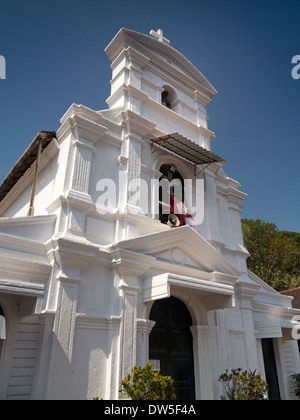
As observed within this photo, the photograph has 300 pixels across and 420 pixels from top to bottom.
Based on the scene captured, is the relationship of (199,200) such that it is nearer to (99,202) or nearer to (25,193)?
(99,202)

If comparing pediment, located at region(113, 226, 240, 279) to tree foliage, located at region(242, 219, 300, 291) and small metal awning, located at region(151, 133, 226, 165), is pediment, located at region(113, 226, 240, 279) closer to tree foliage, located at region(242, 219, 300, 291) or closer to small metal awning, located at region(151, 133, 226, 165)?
small metal awning, located at region(151, 133, 226, 165)

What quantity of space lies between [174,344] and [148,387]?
8.72ft

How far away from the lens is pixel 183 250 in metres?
9.57

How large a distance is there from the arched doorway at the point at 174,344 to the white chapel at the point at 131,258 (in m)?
0.04

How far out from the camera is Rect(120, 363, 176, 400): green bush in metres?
6.32

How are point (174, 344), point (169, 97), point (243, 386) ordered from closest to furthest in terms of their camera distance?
1. point (243, 386)
2. point (174, 344)
3. point (169, 97)

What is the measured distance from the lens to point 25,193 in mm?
12336

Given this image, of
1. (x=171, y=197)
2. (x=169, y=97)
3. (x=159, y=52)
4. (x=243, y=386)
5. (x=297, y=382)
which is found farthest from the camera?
(x=169, y=97)

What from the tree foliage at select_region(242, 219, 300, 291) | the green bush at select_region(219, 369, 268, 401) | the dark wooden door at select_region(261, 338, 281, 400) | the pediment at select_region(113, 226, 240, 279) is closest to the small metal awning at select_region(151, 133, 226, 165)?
the pediment at select_region(113, 226, 240, 279)

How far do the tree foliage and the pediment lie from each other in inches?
595

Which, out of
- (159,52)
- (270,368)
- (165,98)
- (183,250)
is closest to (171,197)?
(183,250)

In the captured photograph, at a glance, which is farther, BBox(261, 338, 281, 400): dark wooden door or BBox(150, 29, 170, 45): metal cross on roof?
BBox(150, 29, 170, 45): metal cross on roof

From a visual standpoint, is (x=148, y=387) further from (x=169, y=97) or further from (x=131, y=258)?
(x=169, y=97)

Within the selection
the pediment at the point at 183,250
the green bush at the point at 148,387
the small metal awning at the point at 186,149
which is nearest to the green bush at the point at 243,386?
the green bush at the point at 148,387
